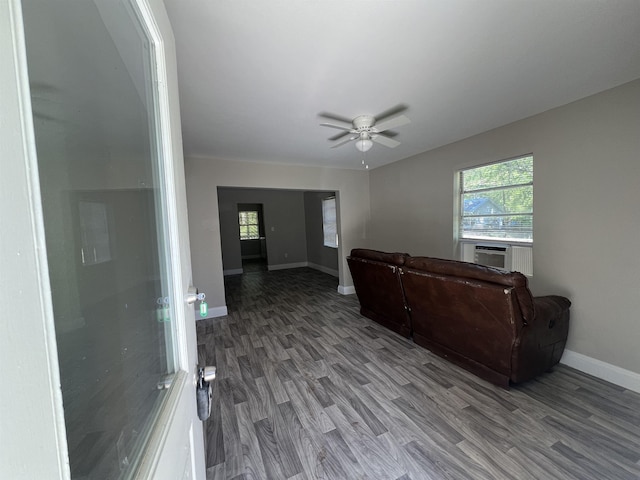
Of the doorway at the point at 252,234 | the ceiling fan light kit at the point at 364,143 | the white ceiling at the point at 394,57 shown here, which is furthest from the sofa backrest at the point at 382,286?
the doorway at the point at 252,234

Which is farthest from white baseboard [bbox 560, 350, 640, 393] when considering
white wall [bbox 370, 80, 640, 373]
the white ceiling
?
the white ceiling

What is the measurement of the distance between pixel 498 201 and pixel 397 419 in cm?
269

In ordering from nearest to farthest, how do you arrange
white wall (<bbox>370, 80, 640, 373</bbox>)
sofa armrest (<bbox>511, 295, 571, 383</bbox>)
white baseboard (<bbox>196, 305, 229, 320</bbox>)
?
sofa armrest (<bbox>511, 295, 571, 383</bbox>)
white wall (<bbox>370, 80, 640, 373</bbox>)
white baseboard (<bbox>196, 305, 229, 320</bbox>)

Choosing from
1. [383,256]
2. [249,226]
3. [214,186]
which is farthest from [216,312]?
[249,226]

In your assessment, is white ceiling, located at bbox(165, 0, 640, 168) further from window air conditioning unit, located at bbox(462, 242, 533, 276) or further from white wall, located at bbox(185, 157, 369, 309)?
window air conditioning unit, located at bbox(462, 242, 533, 276)

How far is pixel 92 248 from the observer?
1.64ft

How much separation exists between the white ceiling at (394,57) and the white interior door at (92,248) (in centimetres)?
77

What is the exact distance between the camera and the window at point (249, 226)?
376 inches

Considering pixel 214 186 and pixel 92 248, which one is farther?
pixel 214 186

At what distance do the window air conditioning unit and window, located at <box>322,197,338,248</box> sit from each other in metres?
3.29

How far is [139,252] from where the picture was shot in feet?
2.26

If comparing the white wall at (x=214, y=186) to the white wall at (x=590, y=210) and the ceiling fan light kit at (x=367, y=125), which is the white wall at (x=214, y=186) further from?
the white wall at (x=590, y=210)

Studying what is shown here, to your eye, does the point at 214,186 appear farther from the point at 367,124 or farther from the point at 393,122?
the point at 393,122

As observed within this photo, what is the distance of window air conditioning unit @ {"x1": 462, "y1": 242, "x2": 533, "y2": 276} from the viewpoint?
9.30ft
